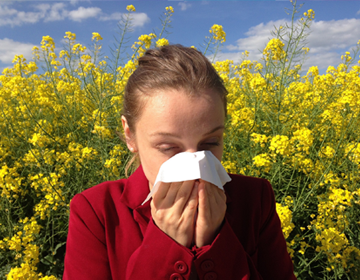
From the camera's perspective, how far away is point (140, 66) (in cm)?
127

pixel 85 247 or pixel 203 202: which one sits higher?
pixel 203 202

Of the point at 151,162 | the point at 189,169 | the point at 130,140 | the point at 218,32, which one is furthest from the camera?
the point at 218,32

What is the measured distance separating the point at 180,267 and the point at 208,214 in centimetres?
19

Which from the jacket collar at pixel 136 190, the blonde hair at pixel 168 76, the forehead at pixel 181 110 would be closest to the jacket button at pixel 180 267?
the jacket collar at pixel 136 190

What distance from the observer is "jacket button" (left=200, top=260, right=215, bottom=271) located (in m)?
0.93

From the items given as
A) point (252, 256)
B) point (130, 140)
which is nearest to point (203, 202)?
Result: point (252, 256)

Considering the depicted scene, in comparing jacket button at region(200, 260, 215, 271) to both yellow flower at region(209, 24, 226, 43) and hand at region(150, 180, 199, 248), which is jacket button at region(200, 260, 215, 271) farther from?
yellow flower at region(209, 24, 226, 43)

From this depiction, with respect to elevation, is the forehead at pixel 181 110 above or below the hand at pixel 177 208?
above

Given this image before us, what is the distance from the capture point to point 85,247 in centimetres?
108

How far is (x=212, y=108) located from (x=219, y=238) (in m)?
0.45

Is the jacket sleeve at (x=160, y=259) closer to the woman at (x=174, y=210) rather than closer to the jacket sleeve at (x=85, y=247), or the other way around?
the woman at (x=174, y=210)

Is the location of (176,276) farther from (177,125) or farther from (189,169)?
(177,125)

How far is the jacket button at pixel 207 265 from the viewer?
928 millimetres

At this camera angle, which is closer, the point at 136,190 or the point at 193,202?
the point at 193,202
